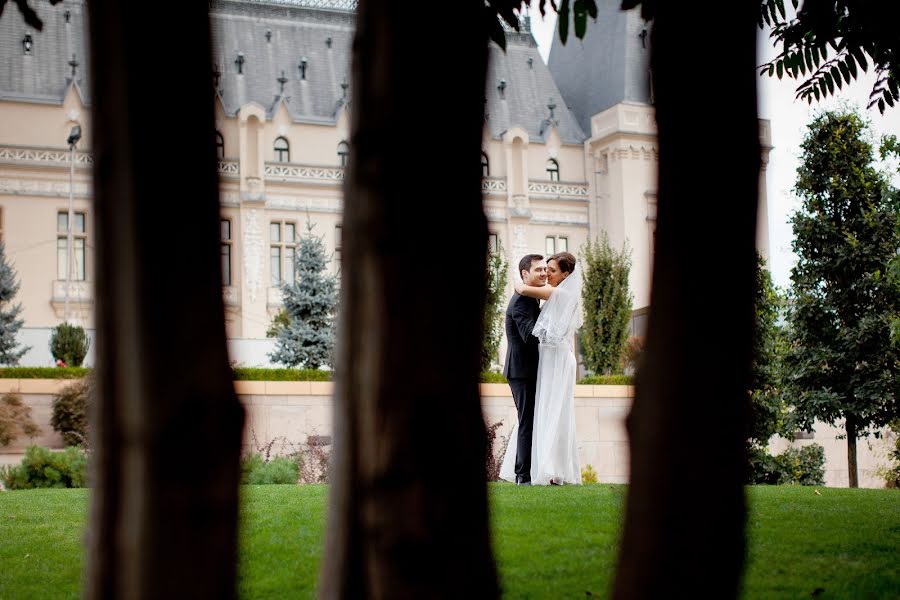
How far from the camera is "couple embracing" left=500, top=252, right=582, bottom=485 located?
9.27 metres

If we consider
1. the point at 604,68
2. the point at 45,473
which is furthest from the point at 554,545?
the point at 604,68

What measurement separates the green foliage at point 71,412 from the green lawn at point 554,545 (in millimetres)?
11741

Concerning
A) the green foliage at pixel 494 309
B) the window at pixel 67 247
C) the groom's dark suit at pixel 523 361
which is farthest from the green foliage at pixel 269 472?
the window at pixel 67 247

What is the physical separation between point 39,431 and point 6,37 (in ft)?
94.9

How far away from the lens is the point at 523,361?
9.25 metres

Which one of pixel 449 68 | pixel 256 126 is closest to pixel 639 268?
pixel 256 126

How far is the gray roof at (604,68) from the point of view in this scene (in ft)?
153

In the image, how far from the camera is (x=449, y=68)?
105 inches

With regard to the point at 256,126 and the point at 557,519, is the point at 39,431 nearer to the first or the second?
the point at 557,519

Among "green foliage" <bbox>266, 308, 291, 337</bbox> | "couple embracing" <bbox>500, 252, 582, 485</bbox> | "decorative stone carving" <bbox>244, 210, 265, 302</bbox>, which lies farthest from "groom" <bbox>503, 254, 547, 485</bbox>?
"decorative stone carving" <bbox>244, 210, 265, 302</bbox>

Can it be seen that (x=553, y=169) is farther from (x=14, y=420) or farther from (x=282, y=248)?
(x=14, y=420)

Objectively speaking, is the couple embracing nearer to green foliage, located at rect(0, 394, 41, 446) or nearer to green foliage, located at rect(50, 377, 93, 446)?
green foliage, located at rect(50, 377, 93, 446)

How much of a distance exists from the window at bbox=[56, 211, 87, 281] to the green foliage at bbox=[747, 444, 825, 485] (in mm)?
27758

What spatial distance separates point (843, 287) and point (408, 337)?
69.0 feet
